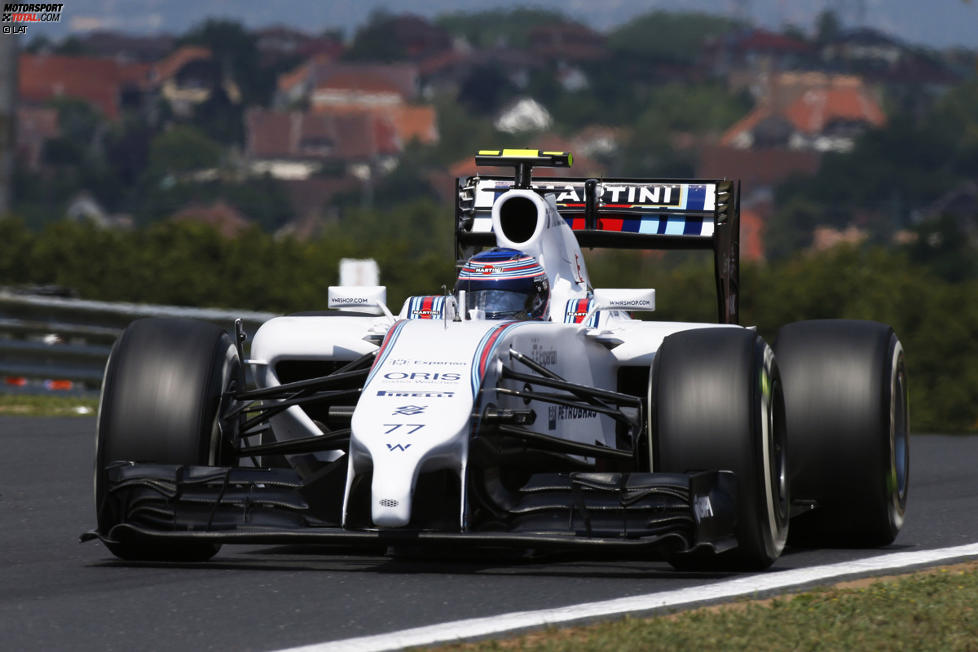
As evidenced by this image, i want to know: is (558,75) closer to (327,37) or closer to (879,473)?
(327,37)

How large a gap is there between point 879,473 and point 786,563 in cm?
90

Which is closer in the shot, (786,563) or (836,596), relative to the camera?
(836,596)

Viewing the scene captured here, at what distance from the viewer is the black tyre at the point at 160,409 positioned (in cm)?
792

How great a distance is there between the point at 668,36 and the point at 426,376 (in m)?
158

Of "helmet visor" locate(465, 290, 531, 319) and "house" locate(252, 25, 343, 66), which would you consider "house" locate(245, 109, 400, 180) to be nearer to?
"house" locate(252, 25, 343, 66)

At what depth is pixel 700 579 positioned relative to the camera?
7.43 m

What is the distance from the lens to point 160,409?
7984 mm

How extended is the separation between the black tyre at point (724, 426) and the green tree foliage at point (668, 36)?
14425cm

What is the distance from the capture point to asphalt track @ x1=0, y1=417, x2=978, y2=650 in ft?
20.2

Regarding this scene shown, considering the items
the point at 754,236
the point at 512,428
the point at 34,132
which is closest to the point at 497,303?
the point at 512,428

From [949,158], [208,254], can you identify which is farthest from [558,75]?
[208,254]

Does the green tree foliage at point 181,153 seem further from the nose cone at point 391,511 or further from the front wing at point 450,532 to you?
the nose cone at point 391,511

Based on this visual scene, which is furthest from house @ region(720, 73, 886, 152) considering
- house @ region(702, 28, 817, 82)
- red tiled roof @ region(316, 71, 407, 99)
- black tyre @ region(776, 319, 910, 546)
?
black tyre @ region(776, 319, 910, 546)
